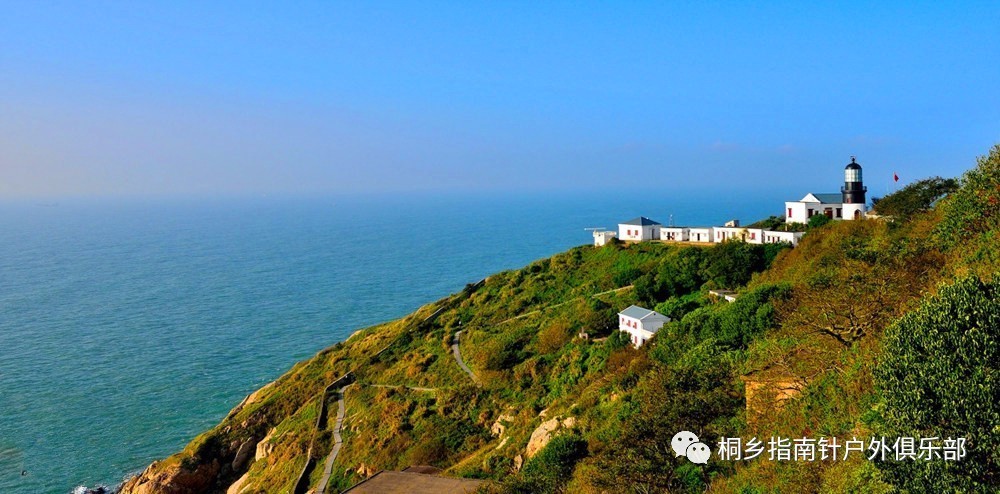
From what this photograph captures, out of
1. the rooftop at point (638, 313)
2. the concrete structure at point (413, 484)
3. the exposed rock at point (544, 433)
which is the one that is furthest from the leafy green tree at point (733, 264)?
the concrete structure at point (413, 484)

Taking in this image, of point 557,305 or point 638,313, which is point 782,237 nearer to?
point 557,305

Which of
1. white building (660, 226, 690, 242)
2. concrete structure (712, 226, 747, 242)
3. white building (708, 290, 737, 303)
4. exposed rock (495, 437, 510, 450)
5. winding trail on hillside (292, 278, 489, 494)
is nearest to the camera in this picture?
exposed rock (495, 437, 510, 450)

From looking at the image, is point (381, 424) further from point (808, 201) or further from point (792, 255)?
point (808, 201)

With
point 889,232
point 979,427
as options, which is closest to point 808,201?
point 889,232

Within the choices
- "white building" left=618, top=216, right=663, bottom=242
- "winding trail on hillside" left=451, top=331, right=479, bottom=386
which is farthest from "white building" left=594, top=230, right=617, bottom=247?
"winding trail on hillside" left=451, top=331, right=479, bottom=386

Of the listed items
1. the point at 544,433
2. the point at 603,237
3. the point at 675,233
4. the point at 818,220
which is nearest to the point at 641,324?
the point at 544,433

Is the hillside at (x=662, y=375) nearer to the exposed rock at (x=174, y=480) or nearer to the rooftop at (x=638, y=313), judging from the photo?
the exposed rock at (x=174, y=480)

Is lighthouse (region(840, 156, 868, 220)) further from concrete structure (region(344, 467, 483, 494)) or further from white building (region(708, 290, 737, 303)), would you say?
concrete structure (region(344, 467, 483, 494))
